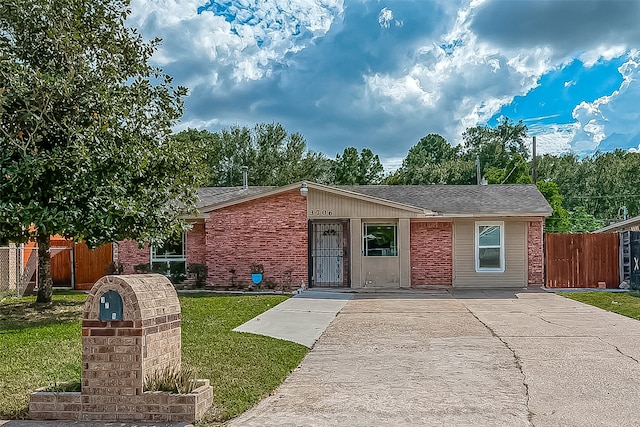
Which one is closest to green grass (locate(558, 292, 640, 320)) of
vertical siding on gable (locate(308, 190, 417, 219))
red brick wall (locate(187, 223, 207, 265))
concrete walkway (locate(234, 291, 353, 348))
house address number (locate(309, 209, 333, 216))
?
vertical siding on gable (locate(308, 190, 417, 219))

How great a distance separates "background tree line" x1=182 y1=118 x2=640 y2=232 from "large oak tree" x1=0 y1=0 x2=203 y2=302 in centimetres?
3001

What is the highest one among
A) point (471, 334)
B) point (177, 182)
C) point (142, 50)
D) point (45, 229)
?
point (142, 50)

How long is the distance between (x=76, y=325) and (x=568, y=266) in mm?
Answer: 15423

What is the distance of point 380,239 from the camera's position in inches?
819

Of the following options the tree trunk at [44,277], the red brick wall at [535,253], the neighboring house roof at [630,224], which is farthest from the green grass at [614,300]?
the tree trunk at [44,277]

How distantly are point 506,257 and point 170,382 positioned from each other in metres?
16.2

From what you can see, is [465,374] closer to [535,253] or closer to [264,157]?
[535,253]

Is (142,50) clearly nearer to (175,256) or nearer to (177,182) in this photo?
(177,182)

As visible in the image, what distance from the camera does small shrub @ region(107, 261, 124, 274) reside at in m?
21.0

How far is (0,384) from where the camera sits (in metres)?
7.25

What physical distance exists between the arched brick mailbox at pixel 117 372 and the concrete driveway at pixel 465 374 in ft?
2.37

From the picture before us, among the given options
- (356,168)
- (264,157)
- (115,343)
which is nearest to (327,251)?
(115,343)

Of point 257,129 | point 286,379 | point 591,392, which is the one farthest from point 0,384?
point 257,129

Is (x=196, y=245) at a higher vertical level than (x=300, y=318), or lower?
higher
